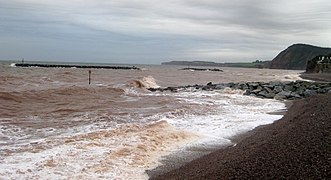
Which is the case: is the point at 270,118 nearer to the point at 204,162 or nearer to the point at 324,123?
the point at 324,123

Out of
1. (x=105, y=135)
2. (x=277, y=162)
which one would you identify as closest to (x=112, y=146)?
(x=105, y=135)

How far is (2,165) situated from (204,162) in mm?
3844

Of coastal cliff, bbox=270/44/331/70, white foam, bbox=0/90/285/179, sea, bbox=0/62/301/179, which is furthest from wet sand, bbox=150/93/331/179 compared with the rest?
coastal cliff, bbox=270/44/331/70

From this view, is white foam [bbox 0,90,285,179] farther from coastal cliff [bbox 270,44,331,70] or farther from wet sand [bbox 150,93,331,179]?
coastal cliff [bbox 270,44,331,70]

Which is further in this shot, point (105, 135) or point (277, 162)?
point (105, 135)

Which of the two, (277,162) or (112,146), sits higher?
(277,162)

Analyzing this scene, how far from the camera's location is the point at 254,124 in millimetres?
12414

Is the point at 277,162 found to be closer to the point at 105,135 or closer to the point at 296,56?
the point at 105,135

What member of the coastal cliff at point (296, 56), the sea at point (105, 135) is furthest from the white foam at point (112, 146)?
the coastal cliff at point (296, 56)

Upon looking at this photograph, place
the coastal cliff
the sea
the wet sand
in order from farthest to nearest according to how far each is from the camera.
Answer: the coastal cliff < the sea < the wet sand

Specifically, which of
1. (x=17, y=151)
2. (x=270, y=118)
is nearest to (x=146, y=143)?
(x=17, y=151)

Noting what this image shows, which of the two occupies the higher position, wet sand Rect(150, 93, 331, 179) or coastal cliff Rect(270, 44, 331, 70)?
coastal cliff Rect(270, 44, 331, 70)

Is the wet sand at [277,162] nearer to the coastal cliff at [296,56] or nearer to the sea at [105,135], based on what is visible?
the sea at [105,135]

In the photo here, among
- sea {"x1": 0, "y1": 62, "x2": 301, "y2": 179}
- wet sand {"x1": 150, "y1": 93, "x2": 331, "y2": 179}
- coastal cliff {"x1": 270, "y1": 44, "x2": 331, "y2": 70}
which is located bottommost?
sea {"x1": 0, "y1": 62, "x2": 301, "y2": 179}
